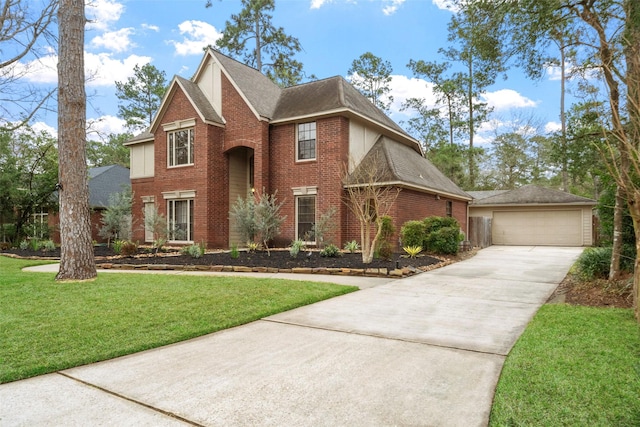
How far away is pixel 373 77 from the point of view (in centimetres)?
3186

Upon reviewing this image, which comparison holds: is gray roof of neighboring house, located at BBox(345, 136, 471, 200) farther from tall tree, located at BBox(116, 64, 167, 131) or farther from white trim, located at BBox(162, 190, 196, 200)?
tall tree, located at BBox(116, 64, 167, 131)

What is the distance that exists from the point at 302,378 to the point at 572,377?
2275mm

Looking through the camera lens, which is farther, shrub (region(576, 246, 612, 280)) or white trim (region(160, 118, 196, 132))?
white trim (region(160, 118, 196, 132))

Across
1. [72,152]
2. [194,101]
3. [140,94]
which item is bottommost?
[72,152]

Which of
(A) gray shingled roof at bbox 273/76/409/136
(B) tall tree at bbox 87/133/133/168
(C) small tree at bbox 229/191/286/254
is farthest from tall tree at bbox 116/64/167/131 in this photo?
(C) small tree at bbox 229/191/286/254

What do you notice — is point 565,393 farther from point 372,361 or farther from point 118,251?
A: point 118,251

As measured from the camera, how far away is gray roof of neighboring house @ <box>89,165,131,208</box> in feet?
72.9

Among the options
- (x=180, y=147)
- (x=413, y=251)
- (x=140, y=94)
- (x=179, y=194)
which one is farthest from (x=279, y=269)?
(x=140, y=94)

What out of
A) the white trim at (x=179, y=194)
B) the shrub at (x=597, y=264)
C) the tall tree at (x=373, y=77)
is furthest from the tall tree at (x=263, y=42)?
the shrub at (x=597, y=264)

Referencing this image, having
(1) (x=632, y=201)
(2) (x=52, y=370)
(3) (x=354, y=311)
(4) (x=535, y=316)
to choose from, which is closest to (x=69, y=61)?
(2) (x=52, y=370)

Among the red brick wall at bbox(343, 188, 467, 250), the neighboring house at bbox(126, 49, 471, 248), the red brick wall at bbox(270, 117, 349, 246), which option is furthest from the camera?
the neighboring house at bbox(126, 49, 471, 248)

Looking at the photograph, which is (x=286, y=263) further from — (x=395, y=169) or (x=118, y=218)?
(x=118, y=218)

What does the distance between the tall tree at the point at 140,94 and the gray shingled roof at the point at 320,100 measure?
21.8 m

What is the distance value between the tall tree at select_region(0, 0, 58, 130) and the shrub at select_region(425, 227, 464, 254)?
15120 millimetres
